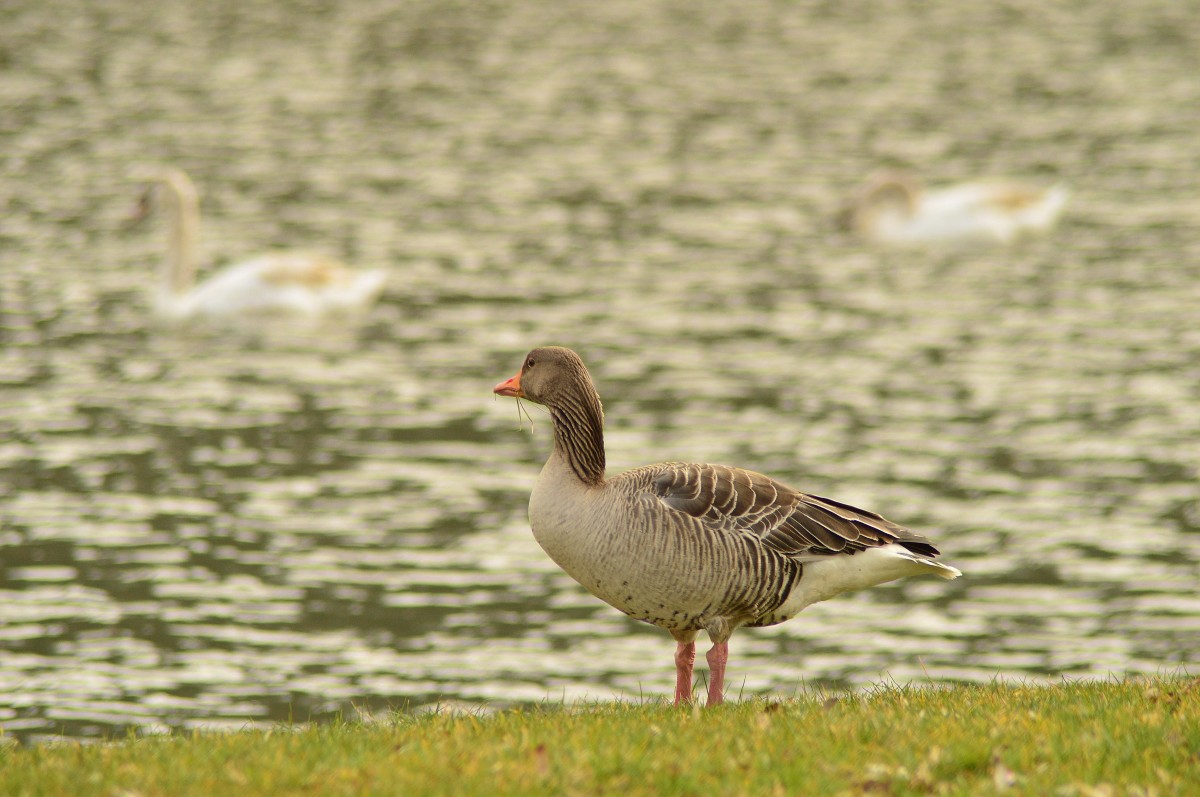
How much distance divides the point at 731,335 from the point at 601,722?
15.3 meters

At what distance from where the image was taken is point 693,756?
711cm

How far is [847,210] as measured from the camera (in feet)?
94.8

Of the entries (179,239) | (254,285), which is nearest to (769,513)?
(254,285)

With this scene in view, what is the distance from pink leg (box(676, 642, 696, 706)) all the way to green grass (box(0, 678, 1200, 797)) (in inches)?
26.2

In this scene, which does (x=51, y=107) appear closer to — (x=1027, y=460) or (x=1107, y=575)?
(x=1027, y=460)

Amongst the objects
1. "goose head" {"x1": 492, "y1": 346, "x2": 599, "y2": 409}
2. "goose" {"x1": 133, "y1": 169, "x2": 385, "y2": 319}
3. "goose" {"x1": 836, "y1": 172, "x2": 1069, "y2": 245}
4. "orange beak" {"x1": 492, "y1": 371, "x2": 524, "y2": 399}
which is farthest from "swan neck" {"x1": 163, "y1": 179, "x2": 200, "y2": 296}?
"goose head" {"x1": 492, "y1": 346, "x2": 599, "y2": 409}

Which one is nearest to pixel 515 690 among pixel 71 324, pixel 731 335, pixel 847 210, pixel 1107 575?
pixel 1107 575

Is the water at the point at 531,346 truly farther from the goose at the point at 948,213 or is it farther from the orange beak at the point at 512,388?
the orange beak at the point at 512,388

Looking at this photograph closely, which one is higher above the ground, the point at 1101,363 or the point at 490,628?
the point at 1101,363

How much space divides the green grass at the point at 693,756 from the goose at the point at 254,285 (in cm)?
1572

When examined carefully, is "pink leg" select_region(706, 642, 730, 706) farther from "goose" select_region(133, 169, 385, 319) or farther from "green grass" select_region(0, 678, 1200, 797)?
"goose" select_region(133, 169, 385, 319)

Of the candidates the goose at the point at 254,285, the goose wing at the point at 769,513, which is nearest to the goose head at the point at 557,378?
the goose wing at the point at 769,513

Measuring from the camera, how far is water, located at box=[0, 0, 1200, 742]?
14.1 meters

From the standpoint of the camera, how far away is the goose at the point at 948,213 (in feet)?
90.3
